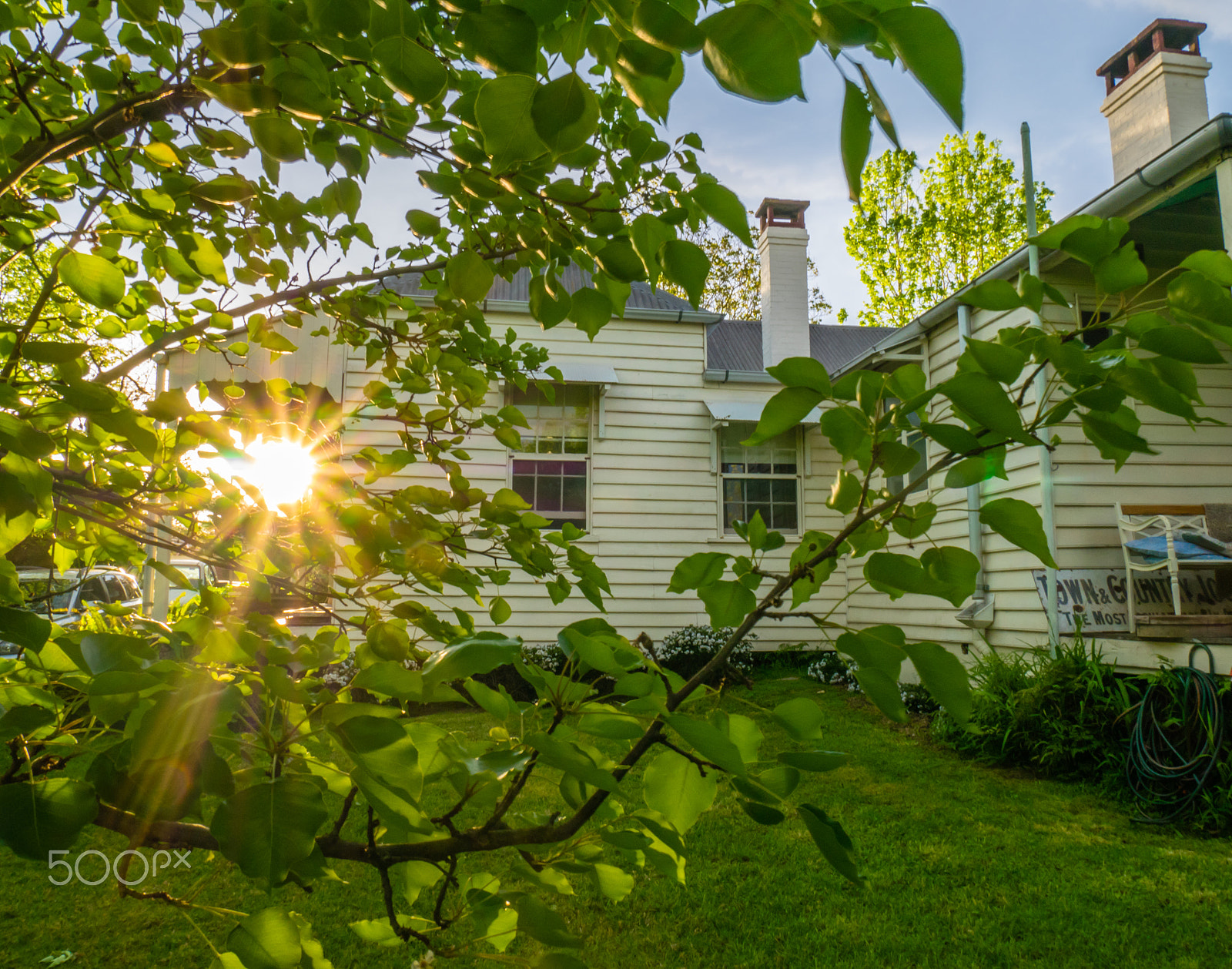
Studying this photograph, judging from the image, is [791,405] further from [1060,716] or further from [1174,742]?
[1060,716]

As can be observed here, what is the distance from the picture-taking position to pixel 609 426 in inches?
371

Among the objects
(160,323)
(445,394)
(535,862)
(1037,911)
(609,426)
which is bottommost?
(1037,911)

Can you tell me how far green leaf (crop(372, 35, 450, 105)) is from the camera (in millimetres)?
498

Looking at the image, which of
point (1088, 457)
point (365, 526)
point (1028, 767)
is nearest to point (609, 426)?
point (1088, 457)

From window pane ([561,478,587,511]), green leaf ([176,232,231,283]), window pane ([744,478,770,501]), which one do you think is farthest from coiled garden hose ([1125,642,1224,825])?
window pane ([561,478,587,511])

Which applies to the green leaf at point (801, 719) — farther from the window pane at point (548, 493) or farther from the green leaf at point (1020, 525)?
the window pane at point (548, 493)

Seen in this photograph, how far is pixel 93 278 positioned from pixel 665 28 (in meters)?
0.73

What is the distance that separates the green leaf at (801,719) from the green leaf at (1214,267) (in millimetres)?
450

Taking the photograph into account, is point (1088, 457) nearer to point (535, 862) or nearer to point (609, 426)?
point (609, 426)

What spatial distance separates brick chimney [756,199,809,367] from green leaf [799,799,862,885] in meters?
9.49

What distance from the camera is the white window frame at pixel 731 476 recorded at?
948cm

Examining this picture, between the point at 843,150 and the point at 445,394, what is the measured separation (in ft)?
4.01

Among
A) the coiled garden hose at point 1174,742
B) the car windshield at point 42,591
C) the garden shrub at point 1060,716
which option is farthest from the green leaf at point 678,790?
the garden shrub at point 1060,716

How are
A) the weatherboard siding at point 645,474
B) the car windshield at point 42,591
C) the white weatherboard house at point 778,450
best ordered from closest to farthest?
the car windshield at point 42,591, the white weatherboard house at point 778,450, the weatherboard siding at point 645,474
